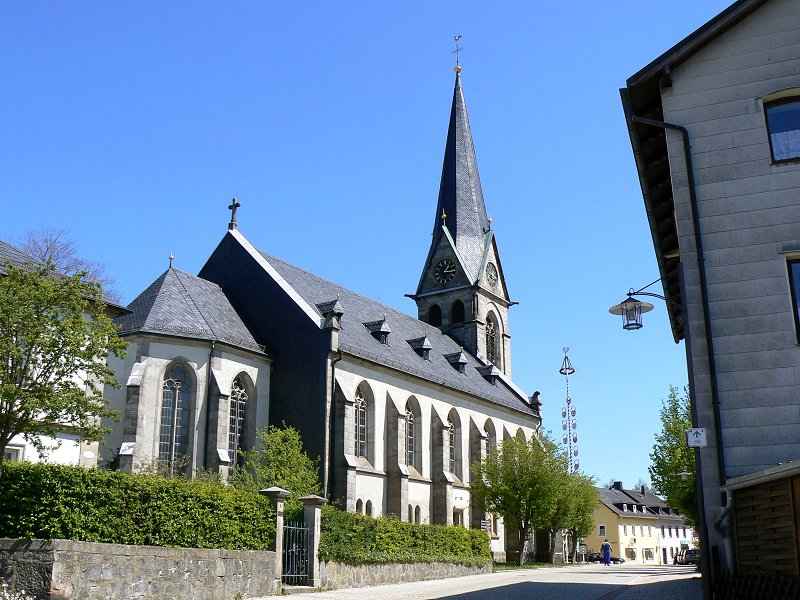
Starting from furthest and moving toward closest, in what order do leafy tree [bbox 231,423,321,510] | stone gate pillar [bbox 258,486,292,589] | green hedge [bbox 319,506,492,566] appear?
leafy tree [bbox 231,423,321,510], green hedge [bbox 319,506,492,566], stone gate pillar [bbox 258,486,292,589]

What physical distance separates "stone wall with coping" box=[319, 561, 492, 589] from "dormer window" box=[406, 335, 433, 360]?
50.4ft

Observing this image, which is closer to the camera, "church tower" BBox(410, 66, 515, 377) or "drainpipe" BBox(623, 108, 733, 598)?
"drainpipe" BBox(623, 108, 733, 598)

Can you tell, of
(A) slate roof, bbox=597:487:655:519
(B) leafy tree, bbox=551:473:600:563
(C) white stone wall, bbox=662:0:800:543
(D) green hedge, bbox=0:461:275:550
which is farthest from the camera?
(A) slate roof, bbox=597:487:655:519

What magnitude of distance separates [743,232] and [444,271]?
41966 millimetres

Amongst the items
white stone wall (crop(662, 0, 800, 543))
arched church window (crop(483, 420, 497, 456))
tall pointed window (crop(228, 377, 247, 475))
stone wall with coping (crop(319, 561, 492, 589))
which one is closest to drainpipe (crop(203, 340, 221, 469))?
tall pointed window (crop(228, 377, 247, 475))

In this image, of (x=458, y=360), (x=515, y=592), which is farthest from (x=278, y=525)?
(x=458, y=360)

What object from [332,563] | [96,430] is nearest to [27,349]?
[96,430]

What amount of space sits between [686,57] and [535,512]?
30.2 meters

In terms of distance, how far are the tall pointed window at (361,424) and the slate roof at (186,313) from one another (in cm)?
509

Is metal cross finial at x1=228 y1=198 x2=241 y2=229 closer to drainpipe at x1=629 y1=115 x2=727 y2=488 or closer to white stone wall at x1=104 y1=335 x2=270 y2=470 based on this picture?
white stone wall at x1=104 y1=335 x2=270 y2=470

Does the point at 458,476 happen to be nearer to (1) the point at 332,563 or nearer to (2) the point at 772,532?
(1) the point at 332,563

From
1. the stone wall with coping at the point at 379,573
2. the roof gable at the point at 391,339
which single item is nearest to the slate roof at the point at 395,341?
the roof gable at the point at 391,339

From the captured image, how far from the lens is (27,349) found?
652 inches

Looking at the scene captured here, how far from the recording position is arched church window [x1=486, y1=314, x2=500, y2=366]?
57781 millimetres
